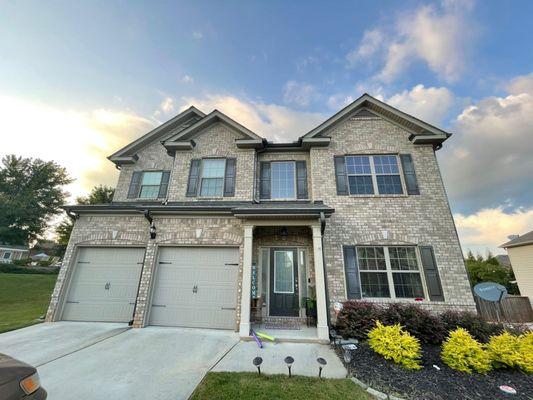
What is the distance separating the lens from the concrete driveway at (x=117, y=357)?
368 cm

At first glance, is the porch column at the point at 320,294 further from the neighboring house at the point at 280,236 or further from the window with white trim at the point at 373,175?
the window with white trim at the point at 373,175

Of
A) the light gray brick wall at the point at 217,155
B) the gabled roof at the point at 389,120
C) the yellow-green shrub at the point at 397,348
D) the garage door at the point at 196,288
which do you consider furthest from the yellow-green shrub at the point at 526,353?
the light gray brick wall at the point at 217,155

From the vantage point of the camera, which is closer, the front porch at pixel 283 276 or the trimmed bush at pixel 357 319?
the trimmed bush at pixel 357 319

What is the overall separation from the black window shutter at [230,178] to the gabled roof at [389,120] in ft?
10.8

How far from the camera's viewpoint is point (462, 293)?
7.08 meters

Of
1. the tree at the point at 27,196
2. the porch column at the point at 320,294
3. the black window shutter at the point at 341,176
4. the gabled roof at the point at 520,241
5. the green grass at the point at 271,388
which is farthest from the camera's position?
the tree at the point at 27,196

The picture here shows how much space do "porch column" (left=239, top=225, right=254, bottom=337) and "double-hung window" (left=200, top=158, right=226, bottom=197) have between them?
114 inches

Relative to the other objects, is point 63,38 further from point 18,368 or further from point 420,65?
point 420,65

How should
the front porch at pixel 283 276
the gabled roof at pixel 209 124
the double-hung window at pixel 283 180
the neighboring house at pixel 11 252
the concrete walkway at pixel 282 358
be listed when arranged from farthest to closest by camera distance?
the neighboring house at pixel 11 252
the gabled roof at pixel 209 124
the double-hung window at pixel 283 180
the front porch at pixel 283 276
the concrete walkway at pixel 282 358

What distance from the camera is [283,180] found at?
9531 millimetres

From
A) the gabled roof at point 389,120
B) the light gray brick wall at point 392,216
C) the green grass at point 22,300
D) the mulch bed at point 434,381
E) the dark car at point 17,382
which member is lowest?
the mulch bed at point 434,381

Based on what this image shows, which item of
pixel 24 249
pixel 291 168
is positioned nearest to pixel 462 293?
pixel 291 168

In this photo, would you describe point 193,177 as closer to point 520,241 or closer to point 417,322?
point 417,322

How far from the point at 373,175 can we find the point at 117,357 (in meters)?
9.87
